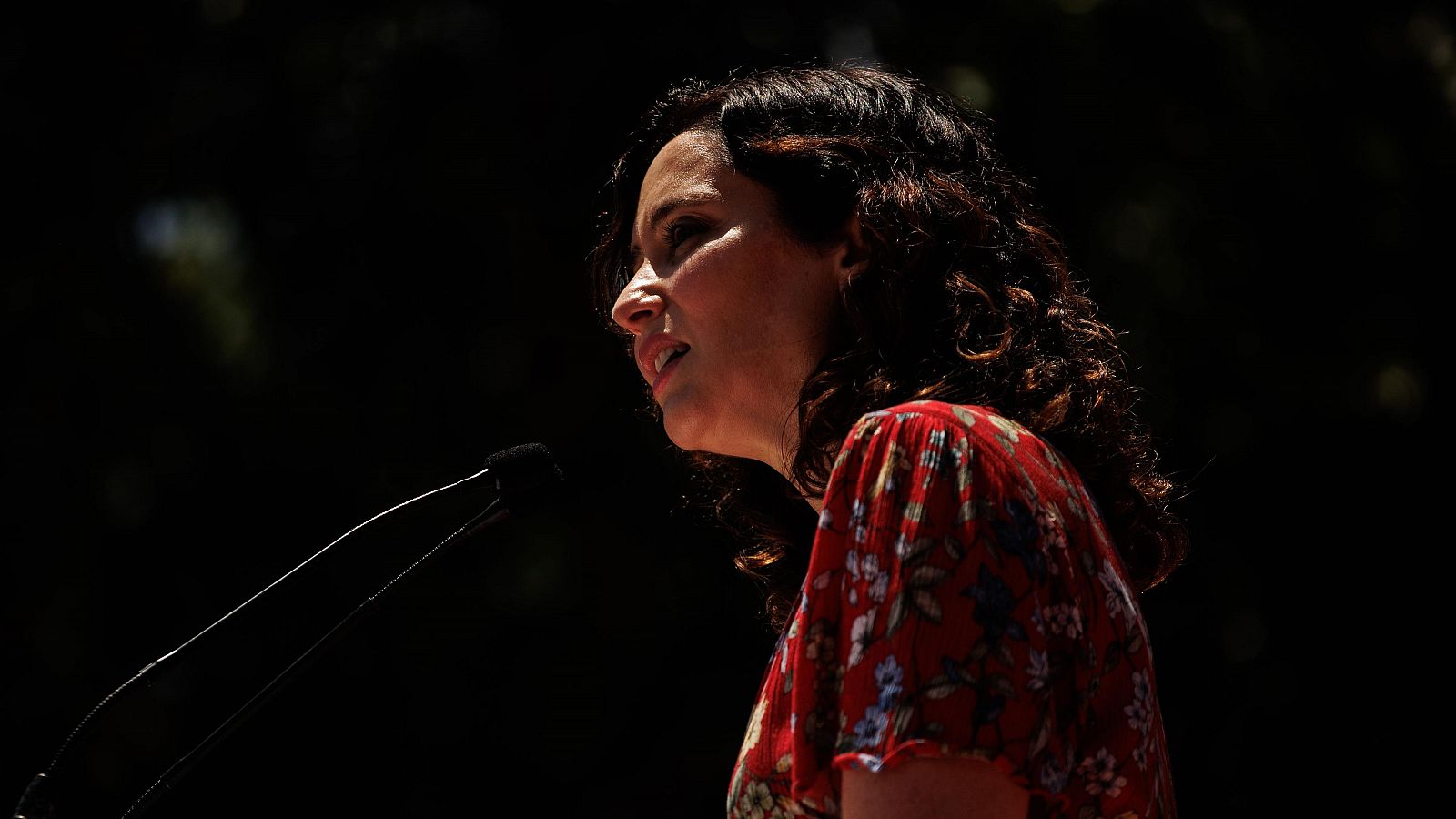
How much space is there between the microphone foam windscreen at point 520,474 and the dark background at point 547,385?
3.70 ft

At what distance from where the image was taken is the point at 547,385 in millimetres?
2949

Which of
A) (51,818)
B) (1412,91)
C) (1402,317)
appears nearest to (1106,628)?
(51,818)

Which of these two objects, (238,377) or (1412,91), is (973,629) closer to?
(238,377)

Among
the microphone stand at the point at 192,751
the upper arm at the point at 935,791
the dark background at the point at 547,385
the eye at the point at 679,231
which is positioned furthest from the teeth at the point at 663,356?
the dark background at the point at 547,385

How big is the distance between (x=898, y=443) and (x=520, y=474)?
2.49 ft

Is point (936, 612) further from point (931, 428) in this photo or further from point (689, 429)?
point (689, 429)

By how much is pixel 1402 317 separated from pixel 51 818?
109 inches

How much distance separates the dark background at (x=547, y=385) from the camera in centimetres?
283

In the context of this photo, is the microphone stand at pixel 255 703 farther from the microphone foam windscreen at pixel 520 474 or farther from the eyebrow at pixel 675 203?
the eyebrow at pixel 675 203

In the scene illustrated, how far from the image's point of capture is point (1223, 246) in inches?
116

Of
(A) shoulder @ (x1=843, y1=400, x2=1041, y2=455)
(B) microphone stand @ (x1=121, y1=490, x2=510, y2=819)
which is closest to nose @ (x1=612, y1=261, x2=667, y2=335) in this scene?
(B) microphone stand @ (x1=121, y1=490, x2=510, y2=819)

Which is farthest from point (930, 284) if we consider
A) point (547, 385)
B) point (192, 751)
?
point (547, 385)

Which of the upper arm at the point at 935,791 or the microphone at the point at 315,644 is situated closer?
the upper arm at the point at 935,791

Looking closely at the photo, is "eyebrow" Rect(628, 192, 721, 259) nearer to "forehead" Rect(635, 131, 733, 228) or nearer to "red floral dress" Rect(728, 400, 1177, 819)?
"forehead" Rect(635, 131, 733, 228)
